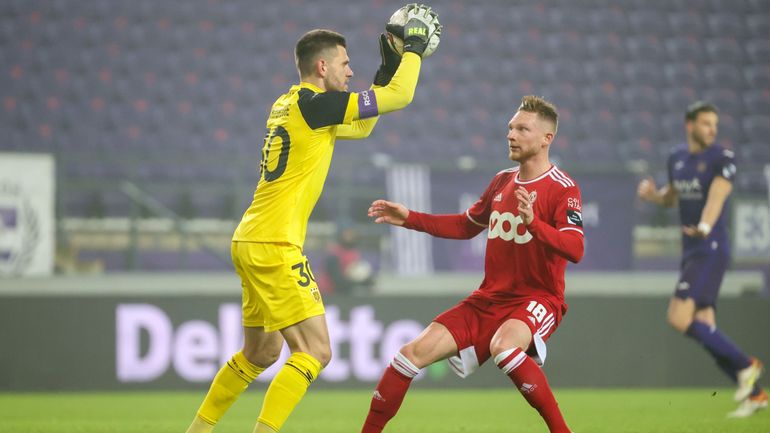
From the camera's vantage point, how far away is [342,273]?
10.2 meters

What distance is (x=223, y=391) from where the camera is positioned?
5125 millimetres

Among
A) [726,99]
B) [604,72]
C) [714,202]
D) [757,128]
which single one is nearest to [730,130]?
[757,128]

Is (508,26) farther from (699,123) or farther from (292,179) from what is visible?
(292,179)

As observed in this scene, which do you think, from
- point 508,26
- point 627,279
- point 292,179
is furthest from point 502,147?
point 292,179

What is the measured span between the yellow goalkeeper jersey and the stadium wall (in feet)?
16.9

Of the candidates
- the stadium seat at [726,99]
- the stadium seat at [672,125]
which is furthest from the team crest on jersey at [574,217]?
the stadium seat at [726,99]

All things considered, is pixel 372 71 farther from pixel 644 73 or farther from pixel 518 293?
pixel 518 293

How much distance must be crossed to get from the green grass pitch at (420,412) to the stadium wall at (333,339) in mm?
195

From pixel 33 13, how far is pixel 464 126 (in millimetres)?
6762

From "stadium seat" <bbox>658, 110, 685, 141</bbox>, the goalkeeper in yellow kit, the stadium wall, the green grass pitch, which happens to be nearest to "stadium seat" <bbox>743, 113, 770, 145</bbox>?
"stadium seat" <bbox>658, 110, 685, 141</bbox>

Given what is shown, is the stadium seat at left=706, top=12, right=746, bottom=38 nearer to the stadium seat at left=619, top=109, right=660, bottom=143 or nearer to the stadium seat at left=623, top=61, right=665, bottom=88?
the stadium seat at left=623, top=61, right=665, bottom=88

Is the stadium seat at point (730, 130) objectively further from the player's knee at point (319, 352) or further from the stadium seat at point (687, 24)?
the player's knee at point (319, 352)

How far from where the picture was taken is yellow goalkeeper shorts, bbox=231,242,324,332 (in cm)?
479

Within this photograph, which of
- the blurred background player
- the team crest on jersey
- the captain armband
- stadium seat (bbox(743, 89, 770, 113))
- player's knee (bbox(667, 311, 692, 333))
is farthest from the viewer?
stadium seat (bbox(743, 89, 770, 113))
